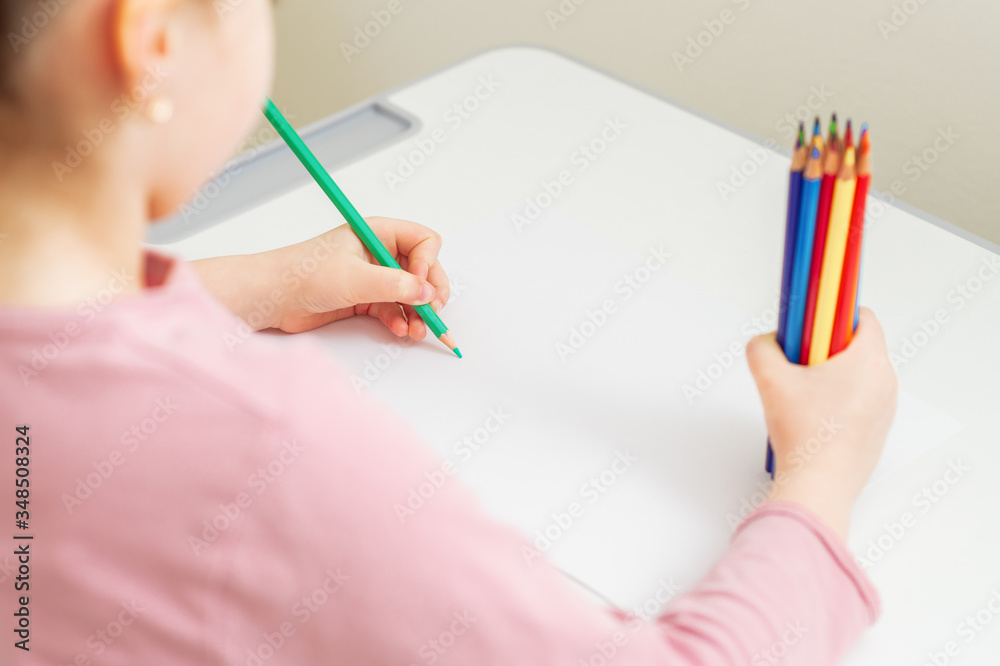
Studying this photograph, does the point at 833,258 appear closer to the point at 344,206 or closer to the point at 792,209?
the point at 792,209

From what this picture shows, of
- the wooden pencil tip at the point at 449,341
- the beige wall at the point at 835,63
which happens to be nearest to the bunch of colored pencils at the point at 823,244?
the wooden pencil tip at the point at 449,341

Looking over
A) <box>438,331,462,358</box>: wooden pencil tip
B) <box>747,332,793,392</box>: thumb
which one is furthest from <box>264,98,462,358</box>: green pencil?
<box>747,332,793,392</box>: thumb

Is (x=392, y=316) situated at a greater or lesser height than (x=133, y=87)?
lesser

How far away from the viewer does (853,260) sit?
21.4 inches

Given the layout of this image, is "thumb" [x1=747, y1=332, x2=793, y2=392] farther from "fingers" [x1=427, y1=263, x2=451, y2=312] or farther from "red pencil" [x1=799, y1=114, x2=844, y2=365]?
"fingers" [x1=427, y1=263, x2=451, y2=312]

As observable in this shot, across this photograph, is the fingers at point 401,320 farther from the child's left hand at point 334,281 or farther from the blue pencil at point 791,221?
the blue pencil at point 791,221

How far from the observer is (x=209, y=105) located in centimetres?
39

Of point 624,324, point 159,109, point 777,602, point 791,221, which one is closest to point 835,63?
point 624,324

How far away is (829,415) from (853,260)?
0.30ft

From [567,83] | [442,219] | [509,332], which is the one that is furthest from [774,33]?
[509,332]

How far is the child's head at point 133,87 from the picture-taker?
34 centimetres

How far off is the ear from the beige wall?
101cm

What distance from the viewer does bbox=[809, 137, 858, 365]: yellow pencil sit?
1.69ft

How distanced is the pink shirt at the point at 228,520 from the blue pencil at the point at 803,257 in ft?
0.77
